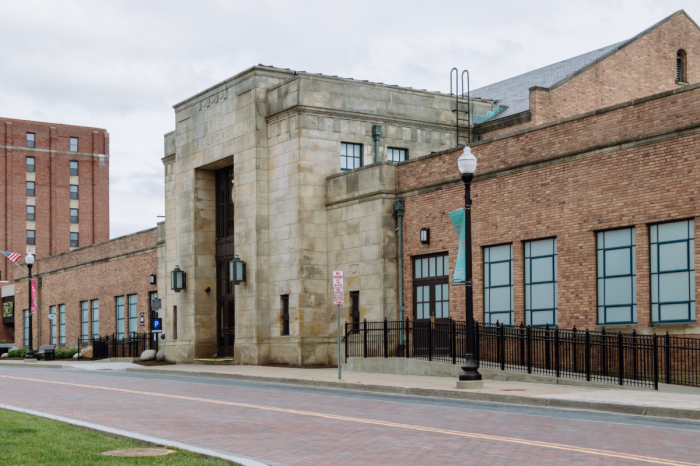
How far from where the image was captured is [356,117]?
33.1 metres

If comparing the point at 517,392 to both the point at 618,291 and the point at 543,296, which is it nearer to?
the point at 618,291

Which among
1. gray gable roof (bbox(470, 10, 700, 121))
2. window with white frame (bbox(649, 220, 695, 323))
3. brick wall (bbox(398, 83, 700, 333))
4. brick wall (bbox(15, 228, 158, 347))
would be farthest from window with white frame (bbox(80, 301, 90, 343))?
window with white frame (bbox(649, 220, 695, 323))

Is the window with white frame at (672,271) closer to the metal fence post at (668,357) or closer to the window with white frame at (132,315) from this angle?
the metal fence post at (668,357)

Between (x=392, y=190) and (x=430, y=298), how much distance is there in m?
3.81

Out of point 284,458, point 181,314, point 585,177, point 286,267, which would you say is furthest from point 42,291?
point 284,458

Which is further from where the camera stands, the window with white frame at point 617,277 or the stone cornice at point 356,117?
the stone cornice at point 356,117

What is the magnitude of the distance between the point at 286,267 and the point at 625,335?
14.6 metres

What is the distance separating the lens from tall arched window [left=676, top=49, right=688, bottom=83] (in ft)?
121

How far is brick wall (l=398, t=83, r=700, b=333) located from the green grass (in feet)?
46.0

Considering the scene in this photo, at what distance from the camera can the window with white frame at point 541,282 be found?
24.3 m

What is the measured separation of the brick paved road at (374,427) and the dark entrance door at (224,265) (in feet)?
52.7

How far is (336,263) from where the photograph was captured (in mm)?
32188

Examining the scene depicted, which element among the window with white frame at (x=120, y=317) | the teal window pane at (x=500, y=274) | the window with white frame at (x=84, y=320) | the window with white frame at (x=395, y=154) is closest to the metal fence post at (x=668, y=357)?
the teal window pane at (x=500, y=274)

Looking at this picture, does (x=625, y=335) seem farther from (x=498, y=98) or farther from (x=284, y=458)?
(x=498, y=98)
